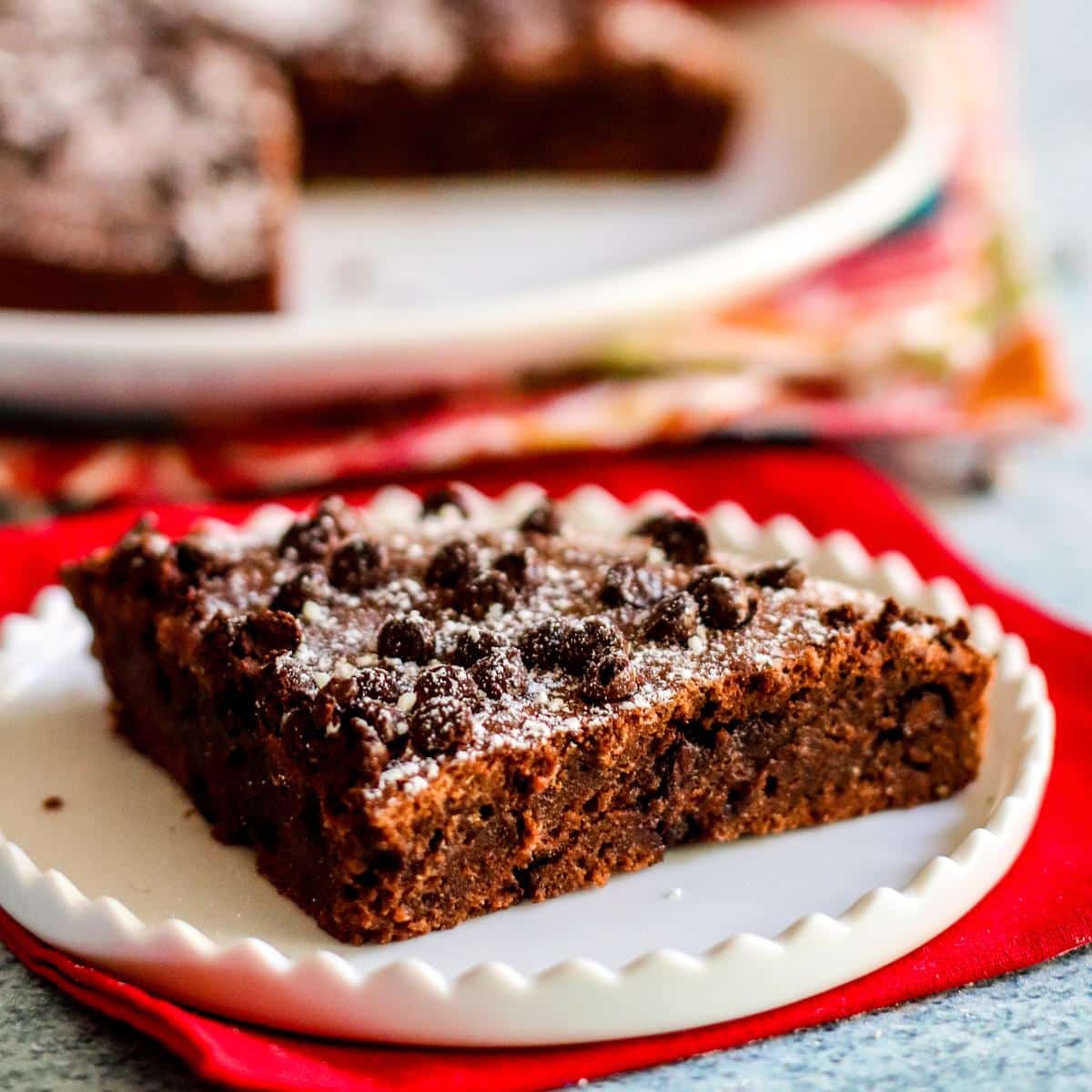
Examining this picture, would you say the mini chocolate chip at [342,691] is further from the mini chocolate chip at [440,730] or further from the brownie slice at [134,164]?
the brownie slice at [134,164]

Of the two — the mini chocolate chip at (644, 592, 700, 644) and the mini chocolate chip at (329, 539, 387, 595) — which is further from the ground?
the mini chocolate chip at (644, 592, 700, 644)

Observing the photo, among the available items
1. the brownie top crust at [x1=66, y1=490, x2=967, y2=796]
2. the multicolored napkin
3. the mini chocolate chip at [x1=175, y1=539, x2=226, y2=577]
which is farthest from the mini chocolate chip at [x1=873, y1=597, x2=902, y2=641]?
the multicolored napkin

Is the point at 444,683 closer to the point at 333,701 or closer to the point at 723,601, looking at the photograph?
the point at 333,701

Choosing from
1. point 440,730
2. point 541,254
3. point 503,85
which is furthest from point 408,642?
point 503,85

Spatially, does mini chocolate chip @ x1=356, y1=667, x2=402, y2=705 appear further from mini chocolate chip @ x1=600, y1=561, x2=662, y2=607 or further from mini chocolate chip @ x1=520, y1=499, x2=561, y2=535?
mini chocolate chip @ x1=520, y1=499, x2=561, y2=535

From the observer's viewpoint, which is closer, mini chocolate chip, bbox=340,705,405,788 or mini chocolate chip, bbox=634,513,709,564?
mini chocolate chip, bbox=340,705,405,788

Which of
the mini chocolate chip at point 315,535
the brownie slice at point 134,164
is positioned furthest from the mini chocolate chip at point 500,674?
the brownie slice at point 134,164
